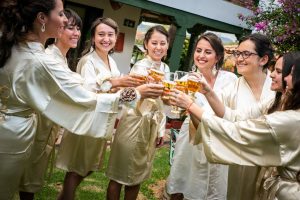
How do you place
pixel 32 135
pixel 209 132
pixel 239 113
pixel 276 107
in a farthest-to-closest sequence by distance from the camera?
pixel 239 113, pixel 276 107, pixel 32 135, pixel 209 132

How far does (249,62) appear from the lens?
Answer: 149 inches

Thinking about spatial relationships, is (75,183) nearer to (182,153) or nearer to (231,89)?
(182,153)

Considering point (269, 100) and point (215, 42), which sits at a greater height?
point (215, 42)

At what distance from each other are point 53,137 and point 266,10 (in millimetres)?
8127

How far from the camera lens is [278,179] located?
2723mm

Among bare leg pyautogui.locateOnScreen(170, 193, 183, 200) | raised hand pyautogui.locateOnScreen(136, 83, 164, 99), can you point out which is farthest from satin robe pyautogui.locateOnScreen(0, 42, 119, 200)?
bare leg pyautogui.locateOnScreen(170, 193, 183, 200)

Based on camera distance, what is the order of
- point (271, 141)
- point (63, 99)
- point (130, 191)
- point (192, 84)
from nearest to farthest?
point (271, 141) < point (63, 99) < point (192, 84) < point (130, 191)

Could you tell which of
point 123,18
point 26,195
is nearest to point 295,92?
point 26,195

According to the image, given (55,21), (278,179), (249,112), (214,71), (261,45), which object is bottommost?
(278,179)

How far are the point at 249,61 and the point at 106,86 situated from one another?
1.43 m

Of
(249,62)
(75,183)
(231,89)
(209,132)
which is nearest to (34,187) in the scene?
(75,183)

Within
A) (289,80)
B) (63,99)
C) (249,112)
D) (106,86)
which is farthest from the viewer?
(106,86)

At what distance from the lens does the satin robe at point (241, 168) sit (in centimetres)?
328

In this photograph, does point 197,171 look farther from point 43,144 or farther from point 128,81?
point 43,144
